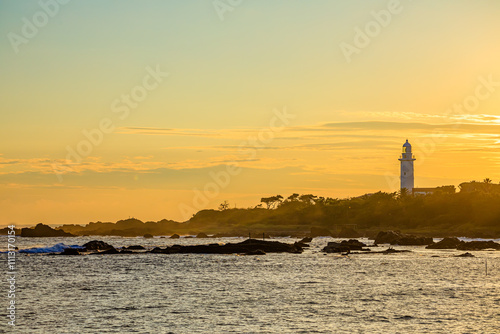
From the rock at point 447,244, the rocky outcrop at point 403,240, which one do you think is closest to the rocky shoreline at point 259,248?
the rock at point 447,244

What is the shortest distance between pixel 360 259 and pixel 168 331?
63.2 m

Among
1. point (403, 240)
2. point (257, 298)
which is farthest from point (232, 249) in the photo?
point (257, 298)

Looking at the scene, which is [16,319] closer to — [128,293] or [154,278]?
[128,293]

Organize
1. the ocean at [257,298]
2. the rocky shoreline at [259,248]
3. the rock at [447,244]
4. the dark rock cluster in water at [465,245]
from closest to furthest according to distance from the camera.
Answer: the ocean at [257,298]
the rocky shoreline at [259,248]
the dark rock cluster in water at [465,245]
the rock at [447,244]

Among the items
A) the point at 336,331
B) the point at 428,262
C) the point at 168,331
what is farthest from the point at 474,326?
the point at 428,262

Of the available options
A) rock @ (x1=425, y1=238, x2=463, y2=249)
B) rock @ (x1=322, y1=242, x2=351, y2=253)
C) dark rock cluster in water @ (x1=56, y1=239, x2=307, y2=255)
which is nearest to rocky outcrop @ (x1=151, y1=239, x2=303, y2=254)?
dark rock cluster in water @ (x1=56, y1=239, x2=307, y2=255)

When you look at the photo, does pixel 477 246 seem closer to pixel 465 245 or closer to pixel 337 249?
pixel 465 245

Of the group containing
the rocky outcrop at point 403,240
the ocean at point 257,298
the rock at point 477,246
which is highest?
the rocky outcrop at point 403,240

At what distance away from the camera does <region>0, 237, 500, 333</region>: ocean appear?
36875 mm

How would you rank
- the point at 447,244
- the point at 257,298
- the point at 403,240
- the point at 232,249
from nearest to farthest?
1. the point at 257,298
2. the point at 232,249
3. the point at 447,244
4. the point at 403,240

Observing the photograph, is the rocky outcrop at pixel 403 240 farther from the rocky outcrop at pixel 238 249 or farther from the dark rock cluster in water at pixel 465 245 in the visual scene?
the rocky outcrop at pixel 238 249

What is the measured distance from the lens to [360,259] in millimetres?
94562

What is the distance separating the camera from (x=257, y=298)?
49531 mm

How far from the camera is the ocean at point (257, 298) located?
36.9 m
